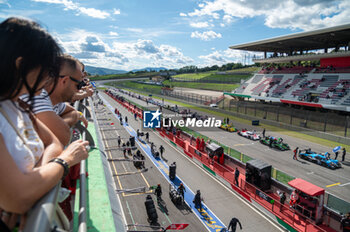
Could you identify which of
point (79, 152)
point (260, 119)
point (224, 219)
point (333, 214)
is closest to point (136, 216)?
point (224, 219)

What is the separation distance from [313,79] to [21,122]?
46009 millimetres

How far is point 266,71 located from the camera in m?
52.5

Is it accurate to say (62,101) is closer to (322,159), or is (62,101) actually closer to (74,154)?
(74,154)

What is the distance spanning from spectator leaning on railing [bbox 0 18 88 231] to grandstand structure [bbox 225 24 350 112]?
3547 centimetres

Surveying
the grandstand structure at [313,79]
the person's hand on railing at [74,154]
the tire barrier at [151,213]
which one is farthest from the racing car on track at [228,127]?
the person's hand on railing at [74,154]

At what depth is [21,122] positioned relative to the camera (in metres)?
1.15

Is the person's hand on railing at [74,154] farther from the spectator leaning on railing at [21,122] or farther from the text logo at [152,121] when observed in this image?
the text logo at [152,121]

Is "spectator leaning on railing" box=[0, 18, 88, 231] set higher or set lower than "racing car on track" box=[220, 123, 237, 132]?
higher

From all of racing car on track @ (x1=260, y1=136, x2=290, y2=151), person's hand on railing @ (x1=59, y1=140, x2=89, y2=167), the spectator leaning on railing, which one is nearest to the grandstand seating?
racing car on track @ (x1=260, y1=136, x2=290, y2=151)

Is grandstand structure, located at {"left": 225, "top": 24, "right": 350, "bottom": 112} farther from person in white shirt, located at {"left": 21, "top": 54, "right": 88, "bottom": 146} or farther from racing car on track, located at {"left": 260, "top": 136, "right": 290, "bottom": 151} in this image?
person in white shirt, located at {"left": 21, "top": 54, "right": 88, "bottom": 146}

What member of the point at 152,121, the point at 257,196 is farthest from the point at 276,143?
the point at 152,121

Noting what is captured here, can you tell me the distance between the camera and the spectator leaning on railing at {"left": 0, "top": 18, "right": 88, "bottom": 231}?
2.99 ft

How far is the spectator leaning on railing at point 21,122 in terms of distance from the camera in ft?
2.99

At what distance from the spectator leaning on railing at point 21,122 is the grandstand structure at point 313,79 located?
3547cm
